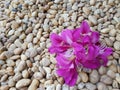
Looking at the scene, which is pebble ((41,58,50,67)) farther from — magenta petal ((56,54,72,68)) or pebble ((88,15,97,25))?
pebble ((88,15,97,25))

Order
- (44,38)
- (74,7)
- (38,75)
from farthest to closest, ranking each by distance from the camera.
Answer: (74,7) → (44,38) → (38,75)

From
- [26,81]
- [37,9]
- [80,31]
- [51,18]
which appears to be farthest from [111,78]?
[37,9]

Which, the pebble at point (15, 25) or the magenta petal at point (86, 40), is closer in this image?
the magenta petal at point (86, 40)

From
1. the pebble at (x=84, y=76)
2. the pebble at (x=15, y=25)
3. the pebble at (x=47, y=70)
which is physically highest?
the pebble at (x=15, y=25)

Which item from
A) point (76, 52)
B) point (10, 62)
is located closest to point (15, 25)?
point (10, 62)

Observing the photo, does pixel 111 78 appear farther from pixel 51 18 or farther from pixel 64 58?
pixel 51 18

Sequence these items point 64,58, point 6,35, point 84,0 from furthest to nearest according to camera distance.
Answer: point 84,0, point 6,35, point 64,58

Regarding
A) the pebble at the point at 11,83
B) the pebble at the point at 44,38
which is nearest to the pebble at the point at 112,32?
the pebble at the point at 44,38

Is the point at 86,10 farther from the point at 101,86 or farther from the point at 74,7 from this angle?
the point at 101,86

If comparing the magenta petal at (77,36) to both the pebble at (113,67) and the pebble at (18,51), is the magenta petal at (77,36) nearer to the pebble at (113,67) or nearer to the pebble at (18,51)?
the pebble at (113,67)
